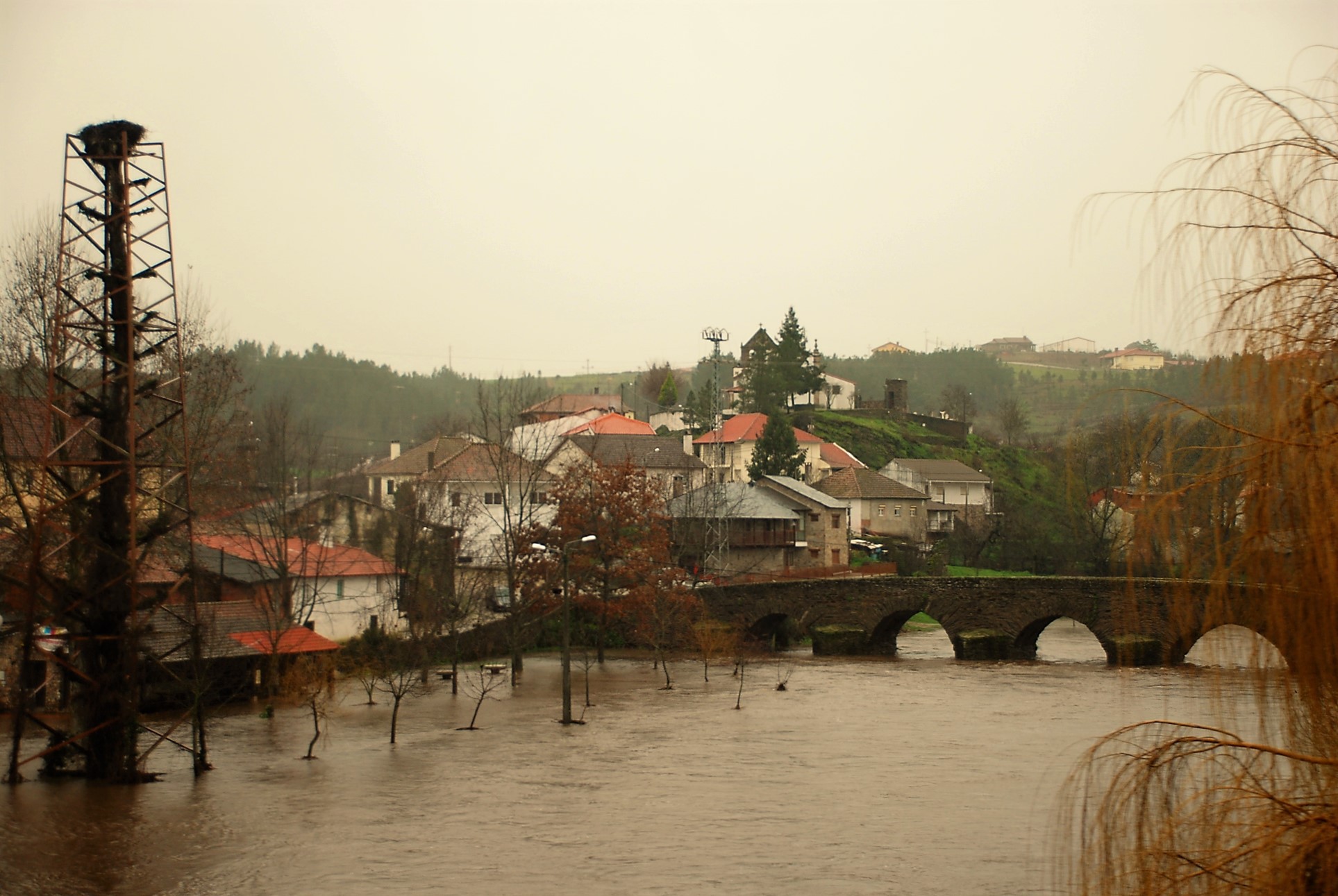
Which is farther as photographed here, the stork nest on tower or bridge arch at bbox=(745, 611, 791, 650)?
bridge arch at bbox=(745, 611, 791, 650)

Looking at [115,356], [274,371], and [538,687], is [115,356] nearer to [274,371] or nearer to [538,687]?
[538,687]

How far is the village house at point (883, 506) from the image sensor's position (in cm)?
6888

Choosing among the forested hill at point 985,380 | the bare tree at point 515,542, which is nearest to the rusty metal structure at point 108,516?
the bare tree at point 515,542

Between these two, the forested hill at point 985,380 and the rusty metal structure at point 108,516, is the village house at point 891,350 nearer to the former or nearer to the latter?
the forested hill at point 985,380

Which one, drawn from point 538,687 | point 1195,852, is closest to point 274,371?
point 538,687

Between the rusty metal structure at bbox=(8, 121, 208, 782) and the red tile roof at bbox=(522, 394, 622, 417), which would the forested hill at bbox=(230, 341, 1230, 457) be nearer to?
the red tile roof at bbox=(522, 394, 622, 417)

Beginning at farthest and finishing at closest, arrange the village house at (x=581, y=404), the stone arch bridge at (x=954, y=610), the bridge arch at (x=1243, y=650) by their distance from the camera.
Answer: the village house at (x=581, y=404), the stone arch bridge at (x=954, y=610), the bridge arch at (x=1243, y=650)

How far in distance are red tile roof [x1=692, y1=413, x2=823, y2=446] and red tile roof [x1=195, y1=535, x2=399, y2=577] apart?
114 feet

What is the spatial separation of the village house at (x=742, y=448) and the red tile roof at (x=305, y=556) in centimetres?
3517

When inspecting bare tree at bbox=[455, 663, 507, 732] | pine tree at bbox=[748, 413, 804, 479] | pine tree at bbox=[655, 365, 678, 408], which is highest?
pine tree at bbox=[655, 365, 678, 408]

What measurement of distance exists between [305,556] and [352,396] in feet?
308

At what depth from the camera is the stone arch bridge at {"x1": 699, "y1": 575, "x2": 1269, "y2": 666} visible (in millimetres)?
37875

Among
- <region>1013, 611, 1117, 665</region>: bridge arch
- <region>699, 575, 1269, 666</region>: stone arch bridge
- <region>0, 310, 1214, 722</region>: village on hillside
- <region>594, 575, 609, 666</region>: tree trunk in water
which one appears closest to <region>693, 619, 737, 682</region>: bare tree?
<region>699, 575, 1269, 666</region>: stone arch bridge

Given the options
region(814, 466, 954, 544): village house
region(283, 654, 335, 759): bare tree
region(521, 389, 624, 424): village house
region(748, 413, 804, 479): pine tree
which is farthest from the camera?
region(521, 389, 624, 424): village house
